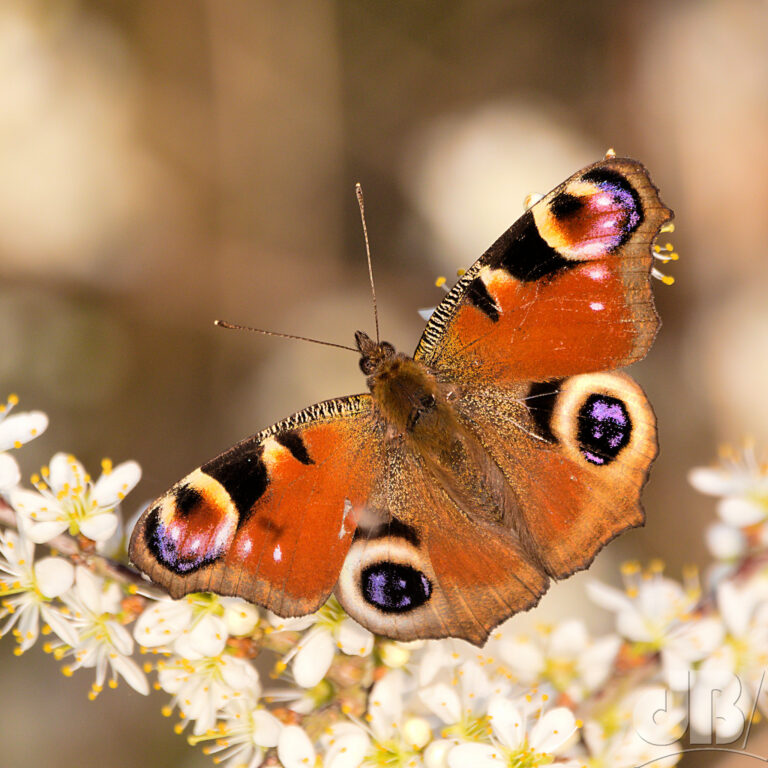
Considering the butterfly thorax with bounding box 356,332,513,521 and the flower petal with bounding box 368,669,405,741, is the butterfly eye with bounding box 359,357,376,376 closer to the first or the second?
the butterfly thorax with bounding box 356,332,513,521

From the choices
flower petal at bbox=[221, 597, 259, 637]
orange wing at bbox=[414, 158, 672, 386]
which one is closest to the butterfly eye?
orange wing at bbox=[414, 158, 672, 386]

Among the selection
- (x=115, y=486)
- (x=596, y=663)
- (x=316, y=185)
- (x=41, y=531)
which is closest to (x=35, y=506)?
(x=41, y=531)

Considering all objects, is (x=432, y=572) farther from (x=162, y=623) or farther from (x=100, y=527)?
(x=100, y=527)

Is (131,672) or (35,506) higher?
(35,506)

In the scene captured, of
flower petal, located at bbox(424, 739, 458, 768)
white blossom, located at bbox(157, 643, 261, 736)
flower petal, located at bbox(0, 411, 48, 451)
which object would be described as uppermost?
flower petal, located at bbox(0, 411, 48, 451)

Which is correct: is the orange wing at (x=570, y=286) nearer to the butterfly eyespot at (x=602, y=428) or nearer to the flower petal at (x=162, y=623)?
the butterfly eyespot at (x=602, y=428)

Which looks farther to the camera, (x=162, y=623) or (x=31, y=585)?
(x=31, y=585)
